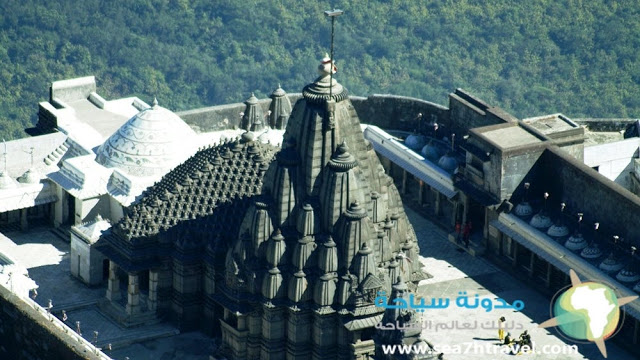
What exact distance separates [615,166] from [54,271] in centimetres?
3159

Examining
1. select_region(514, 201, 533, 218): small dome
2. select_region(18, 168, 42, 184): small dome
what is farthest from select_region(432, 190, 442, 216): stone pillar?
select_region(18, 168, 42, 184): small dome

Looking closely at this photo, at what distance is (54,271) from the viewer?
12131cm

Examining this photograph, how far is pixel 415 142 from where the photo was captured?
428 feet

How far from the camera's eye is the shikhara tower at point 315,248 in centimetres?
10700

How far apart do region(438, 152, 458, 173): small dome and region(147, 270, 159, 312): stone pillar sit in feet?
65.5

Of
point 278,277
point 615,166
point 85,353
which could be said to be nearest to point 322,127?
point 278,277

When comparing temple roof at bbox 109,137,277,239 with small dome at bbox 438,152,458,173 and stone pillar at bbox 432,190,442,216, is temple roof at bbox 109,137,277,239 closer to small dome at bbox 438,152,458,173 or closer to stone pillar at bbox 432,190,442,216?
small dome at bbox 438,152,458,173

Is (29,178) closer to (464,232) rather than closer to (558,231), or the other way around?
(464,232)

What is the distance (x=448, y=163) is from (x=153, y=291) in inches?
797

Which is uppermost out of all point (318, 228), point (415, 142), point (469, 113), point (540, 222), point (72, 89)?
point (469, 113)

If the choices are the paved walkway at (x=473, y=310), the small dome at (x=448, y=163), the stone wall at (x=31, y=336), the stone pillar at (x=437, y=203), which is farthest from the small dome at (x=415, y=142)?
the stone wall at (x=31, y=336)

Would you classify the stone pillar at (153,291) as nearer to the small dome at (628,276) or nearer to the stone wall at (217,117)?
the stone wall at (217,117)

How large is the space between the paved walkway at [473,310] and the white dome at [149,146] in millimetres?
14068

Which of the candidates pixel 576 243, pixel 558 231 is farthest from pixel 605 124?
pixel 576 243
